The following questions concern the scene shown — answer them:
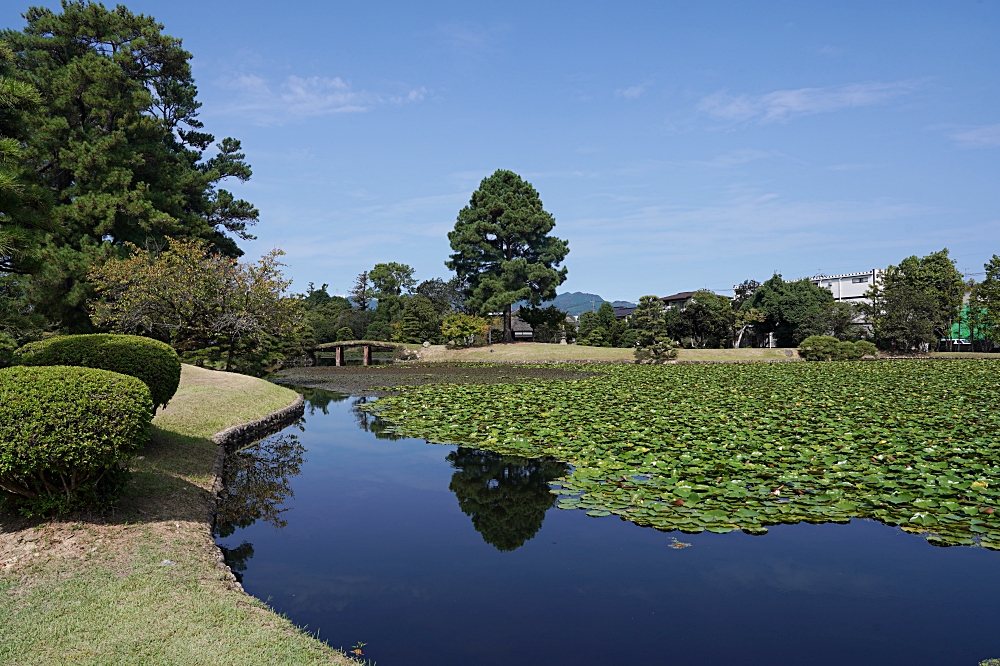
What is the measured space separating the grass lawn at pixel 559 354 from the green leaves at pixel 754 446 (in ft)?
61.4

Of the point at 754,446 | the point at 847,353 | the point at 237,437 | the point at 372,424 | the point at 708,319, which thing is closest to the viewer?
the point at 754,446

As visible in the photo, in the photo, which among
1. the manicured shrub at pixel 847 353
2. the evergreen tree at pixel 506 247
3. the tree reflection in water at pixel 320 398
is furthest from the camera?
the evergreen tree at pixel 506 247

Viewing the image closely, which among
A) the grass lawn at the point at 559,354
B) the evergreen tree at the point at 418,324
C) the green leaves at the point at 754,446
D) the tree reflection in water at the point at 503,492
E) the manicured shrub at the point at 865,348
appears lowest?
the tree reflection in water at the point at 503,492

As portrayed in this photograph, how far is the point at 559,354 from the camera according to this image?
42.8 meters

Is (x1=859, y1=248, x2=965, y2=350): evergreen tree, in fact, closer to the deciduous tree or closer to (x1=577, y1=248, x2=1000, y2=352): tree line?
(x1=577, y1=248, x2=1000, y2=352): tree line

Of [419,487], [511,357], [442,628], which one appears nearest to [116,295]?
[419,487]

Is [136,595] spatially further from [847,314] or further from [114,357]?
[847,314]

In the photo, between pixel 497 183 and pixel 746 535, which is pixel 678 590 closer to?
pixel 746 535

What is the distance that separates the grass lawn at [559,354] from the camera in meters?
39.4

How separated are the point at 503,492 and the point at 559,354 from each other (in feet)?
110

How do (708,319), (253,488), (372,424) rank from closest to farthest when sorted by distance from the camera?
(253,488) < (372,424) < (708,319)

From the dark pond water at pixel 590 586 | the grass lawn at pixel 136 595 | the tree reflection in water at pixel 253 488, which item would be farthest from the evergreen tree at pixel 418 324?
the grass lawn at pixel 136 595

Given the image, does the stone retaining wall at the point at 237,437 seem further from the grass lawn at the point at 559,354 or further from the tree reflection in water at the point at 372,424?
the grass lawn at the point at 559,354

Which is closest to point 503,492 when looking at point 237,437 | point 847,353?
point 237,437
